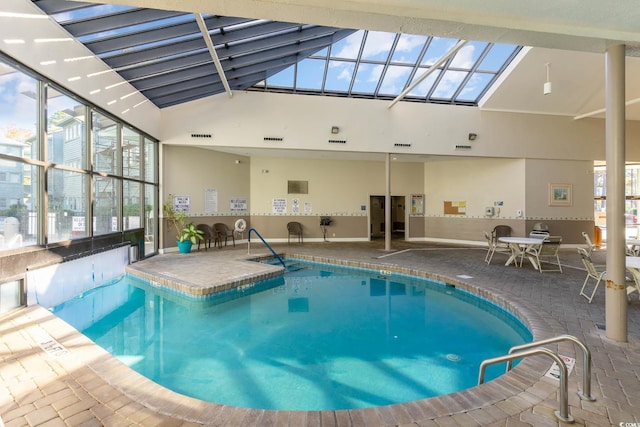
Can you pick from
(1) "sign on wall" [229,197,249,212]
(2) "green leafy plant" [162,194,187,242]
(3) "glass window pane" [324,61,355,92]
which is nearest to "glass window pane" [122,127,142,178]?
(2) "green leafy plant" [162,194,187,242]

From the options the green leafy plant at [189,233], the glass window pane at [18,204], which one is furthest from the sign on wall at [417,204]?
the glass window pane at [18,204]

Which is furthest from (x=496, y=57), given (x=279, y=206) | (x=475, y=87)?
(x=279, y=206)

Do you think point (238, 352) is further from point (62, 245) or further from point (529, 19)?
point (529, 19)

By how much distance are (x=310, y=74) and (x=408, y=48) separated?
8.92ft

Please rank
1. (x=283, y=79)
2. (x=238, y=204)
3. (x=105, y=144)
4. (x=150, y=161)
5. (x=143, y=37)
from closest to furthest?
(x=143, y=37), (x=105, y=144), (x=150, y=161), (x=283, y=79), (x=238, y=204)

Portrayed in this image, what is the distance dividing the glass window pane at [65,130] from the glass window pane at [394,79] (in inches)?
292

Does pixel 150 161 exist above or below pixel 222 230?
above

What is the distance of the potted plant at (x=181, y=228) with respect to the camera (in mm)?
8500

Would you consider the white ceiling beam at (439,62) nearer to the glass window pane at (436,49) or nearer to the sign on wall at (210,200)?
the glass window pane at (436,49)

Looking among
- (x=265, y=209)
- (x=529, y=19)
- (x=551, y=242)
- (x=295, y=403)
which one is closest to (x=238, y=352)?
(x=295, y=403)

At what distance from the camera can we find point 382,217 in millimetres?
14086

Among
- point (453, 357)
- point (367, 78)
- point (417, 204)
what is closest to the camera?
point (453, 357)

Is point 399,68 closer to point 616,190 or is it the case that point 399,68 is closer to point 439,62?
point 439,62

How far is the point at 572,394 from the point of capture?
2.13m
